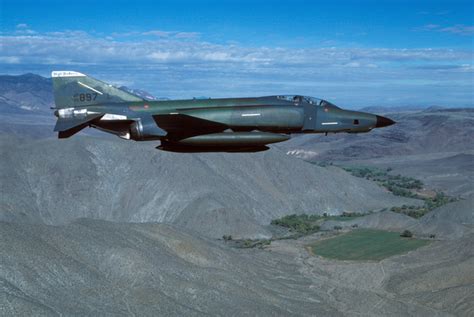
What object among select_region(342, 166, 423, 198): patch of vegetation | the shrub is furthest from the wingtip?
select_region(342, 166, 423, 198): patch of vegetation

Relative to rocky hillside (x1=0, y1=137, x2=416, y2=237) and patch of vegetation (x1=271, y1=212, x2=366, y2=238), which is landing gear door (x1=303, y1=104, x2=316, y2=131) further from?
rocky hillside (x1=0, y1=137, x2=416, y2=237)

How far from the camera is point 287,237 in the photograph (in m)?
97.3

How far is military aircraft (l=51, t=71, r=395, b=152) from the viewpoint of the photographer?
27.2 meters

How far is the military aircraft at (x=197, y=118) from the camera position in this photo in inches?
1073

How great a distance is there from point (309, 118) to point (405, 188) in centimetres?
13324

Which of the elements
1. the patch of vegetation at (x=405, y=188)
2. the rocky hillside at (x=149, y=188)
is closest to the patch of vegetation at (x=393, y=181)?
the patch of vegetation at (x=405, y=188)

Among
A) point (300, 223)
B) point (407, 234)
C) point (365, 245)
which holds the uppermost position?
point (407, 234)

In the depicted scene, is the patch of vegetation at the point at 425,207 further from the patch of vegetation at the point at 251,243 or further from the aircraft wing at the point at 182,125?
the aircraft wing at the point at 182,125

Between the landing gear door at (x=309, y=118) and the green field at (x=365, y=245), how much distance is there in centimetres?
5548

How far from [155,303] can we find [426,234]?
59.8m

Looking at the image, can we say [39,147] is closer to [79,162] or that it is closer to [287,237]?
[79,162]

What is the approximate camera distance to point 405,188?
157750 millimetres

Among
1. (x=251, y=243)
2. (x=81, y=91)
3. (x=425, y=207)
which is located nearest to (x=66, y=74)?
(x=81, y=91)

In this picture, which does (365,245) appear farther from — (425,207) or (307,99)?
(307,99)
